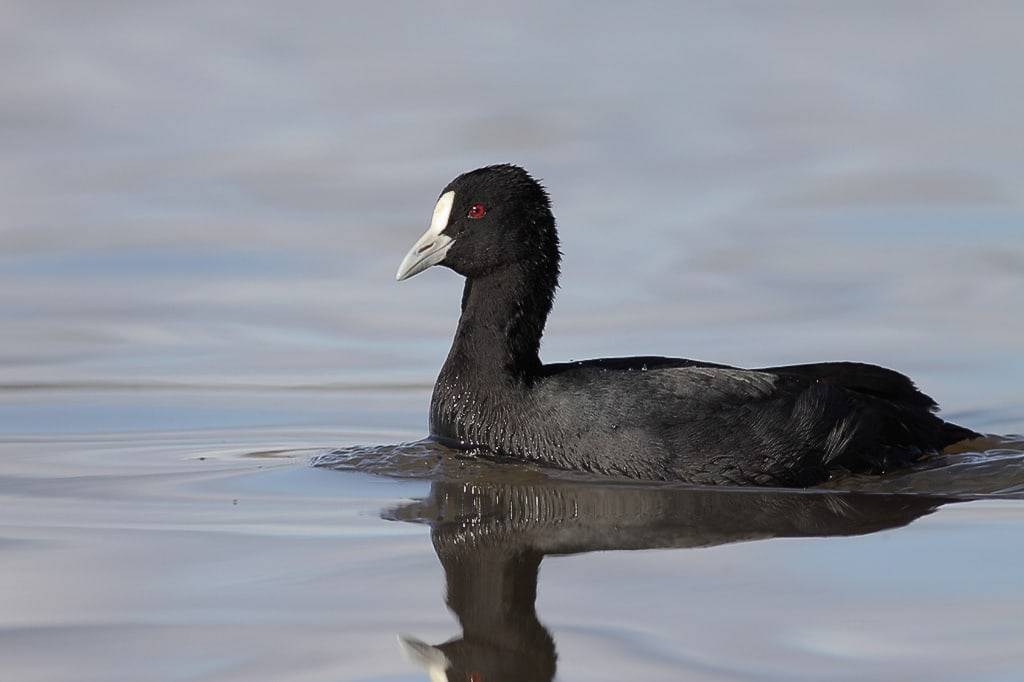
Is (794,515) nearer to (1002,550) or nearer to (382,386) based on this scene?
(1002,550)

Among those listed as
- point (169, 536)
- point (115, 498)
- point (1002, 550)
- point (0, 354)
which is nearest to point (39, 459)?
point (115, 498)

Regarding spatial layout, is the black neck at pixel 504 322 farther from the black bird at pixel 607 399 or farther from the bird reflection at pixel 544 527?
the bird reflection at pixel 544 527

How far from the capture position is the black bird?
24.8ft

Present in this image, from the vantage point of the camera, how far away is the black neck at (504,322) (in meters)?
8.05

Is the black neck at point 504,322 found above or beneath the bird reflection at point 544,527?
above

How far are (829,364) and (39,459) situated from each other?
3.36 metres

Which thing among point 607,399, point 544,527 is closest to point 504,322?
point 607,399

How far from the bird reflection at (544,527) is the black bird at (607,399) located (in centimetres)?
19

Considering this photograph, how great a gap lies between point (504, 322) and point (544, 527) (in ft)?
4.98

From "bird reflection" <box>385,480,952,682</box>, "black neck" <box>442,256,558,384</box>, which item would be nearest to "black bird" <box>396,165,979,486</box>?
"black neck" <box>442,256,558,384</box>

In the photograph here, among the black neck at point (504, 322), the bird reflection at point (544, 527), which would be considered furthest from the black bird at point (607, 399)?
the bird reflection at point (544, 527)

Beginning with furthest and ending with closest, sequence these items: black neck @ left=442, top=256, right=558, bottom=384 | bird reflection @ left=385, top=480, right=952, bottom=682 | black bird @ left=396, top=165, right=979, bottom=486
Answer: black neck @ left=442, top=256, right=558, bottom=384
black bird @ left=396, top=165, right=979, bottom=486
bird reflection @ left=385, top=480, right=952, bottom=682

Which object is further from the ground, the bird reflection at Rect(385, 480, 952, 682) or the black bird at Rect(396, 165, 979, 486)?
the black bird at Rect(396, 165, 979, 486)

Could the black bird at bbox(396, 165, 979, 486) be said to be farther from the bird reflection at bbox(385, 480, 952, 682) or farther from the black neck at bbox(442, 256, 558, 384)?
the bird reflection at bbox(385, 480, 952, 682)
